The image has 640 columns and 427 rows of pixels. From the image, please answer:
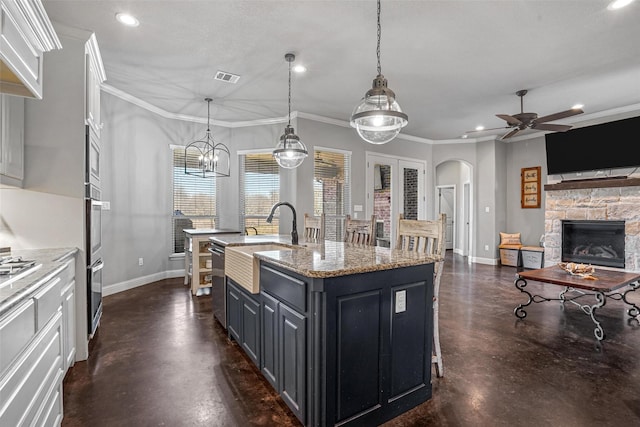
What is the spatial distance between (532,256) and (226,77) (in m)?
6.58

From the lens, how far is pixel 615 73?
408 centimetres

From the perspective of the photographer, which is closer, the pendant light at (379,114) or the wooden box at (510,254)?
the pendant light at (379,114)

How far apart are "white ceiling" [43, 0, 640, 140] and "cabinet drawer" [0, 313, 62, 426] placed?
261 cm

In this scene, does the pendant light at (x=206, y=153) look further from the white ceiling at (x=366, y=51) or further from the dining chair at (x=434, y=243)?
the dining chair at (x=434, y=243)

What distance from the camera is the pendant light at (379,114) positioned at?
2085mm

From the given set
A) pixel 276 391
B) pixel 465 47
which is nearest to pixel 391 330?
pixel 276 391

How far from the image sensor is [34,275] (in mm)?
1607

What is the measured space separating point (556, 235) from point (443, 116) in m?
3.06

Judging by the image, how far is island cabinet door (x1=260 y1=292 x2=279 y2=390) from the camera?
2.04 meters

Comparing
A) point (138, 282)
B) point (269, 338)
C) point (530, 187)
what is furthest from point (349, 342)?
point (530, 187)

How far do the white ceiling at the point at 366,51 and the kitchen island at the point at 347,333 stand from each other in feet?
7.11

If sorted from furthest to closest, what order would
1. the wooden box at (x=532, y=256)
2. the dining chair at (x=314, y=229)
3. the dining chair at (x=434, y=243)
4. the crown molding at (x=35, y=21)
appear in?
the wooden box at (x=532, y=256) → the dining chair at (x=314, y=229) → the dining chair at (x=434, y=243) → the crown molding at (x=35, y=21)

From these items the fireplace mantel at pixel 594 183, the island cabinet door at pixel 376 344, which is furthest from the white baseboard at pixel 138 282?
the fireplace mantel at pixel 594 183

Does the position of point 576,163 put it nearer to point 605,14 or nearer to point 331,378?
point 605,14
